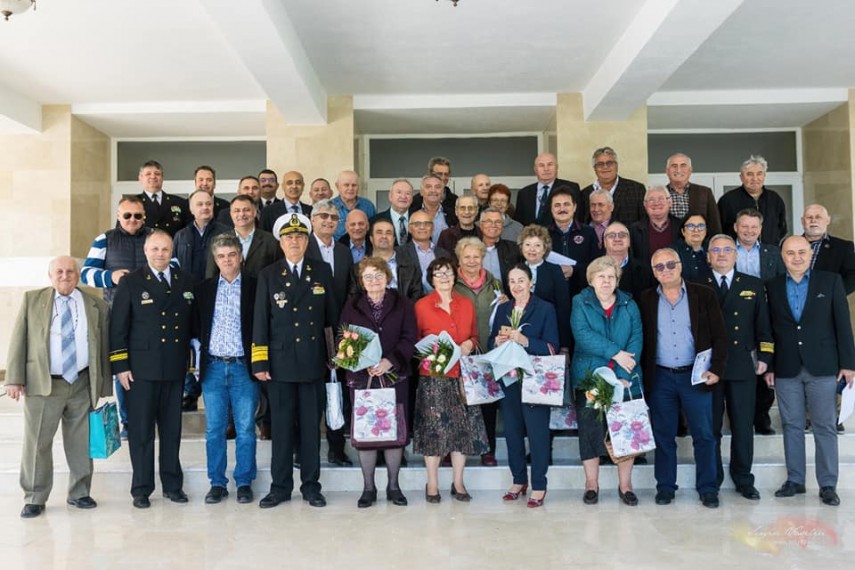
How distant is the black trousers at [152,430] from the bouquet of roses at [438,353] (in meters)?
1.53

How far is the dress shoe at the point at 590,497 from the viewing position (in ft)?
15.0

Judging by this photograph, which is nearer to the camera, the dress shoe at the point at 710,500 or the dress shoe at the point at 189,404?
the dress shoe at the point at 710,500

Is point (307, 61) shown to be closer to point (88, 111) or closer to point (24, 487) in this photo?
point (88, 111)

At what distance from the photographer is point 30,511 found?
4.43m

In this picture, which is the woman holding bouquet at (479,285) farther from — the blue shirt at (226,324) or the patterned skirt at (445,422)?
the blue shirt at (226,324)

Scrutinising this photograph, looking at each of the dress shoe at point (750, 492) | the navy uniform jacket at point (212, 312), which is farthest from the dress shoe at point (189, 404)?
the dress shoe at point (750, 492)

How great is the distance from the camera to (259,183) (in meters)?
6.32

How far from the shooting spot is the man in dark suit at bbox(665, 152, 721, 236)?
5.98m

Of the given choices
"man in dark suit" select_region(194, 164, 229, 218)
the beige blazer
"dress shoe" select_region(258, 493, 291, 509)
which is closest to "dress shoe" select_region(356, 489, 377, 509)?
"dress shoe" select_region(258, 493, 291, 509)

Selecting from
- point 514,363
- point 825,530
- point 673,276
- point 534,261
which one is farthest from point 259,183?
point 825,530

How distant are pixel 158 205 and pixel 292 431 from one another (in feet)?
7.76

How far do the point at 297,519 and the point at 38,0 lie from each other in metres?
4.32

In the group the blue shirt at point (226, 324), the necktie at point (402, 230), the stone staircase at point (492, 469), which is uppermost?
the necktie at point (402, 230)

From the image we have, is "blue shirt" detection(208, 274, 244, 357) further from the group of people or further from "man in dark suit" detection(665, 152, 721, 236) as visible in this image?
"man in dark suit" detection(665, 152, 721, 236)
